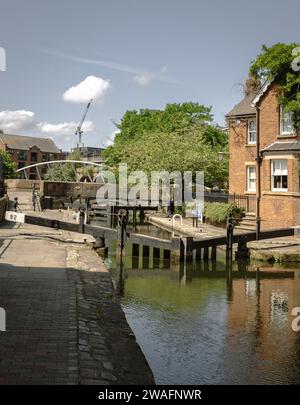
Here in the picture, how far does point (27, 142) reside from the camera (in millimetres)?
108938

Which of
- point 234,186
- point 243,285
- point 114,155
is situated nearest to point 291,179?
point 234,186

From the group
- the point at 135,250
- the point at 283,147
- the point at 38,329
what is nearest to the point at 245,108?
the point at 283,147

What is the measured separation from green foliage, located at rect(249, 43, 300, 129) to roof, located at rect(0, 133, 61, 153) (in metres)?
87.8

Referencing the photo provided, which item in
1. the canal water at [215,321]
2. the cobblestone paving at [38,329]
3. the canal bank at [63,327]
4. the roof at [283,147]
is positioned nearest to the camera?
the cobblestone paving at [38,329]

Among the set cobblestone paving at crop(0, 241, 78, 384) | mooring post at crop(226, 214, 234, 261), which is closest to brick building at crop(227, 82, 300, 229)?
mooring post at crop(226, 214, 234, 261)

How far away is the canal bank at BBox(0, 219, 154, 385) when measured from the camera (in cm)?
629

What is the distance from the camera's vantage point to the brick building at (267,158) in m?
25.3

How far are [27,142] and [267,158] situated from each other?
90.1 meters

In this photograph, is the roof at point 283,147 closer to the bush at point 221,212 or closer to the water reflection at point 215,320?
the bush at point 221,212

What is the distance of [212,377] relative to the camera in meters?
7.98

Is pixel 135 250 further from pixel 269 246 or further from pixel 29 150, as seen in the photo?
pixel 29 150

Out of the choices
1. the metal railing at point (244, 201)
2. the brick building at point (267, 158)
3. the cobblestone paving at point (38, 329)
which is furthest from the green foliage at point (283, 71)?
the cobblestone paving at point (38, 329)

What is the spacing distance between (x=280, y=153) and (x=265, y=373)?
758 inches

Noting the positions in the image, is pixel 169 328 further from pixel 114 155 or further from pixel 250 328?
pixel 114 155
